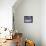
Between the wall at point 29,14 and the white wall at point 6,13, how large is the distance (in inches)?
37.9

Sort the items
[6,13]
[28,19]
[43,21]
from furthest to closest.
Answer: [28,19]
[43,21]
[6,13]

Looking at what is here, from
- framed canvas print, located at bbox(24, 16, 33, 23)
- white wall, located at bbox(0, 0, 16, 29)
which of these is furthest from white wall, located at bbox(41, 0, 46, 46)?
white wall, located at bbox(0, 0, 16, 29)

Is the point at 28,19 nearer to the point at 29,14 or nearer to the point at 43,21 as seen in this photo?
the point at 29,14

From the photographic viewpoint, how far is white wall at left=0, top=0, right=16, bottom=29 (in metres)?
3.71

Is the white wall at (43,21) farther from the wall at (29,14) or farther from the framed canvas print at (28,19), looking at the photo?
the framed canvas print at (28,19)

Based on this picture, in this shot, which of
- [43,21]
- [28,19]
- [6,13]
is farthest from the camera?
[28,19]

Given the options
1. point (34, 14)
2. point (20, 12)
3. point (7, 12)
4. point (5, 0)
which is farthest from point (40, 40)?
point (5, 0)

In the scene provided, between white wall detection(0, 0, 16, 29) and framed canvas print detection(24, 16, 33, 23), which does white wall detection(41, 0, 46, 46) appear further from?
white wall detection(0, 0, 16, 29)

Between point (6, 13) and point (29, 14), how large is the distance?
130 centimetres

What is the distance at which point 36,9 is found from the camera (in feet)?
15.5

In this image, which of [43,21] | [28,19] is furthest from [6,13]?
[43,21]

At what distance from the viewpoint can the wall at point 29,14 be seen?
15.5 feet

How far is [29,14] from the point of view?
187 inches

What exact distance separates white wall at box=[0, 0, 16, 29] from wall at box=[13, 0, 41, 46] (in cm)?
96
